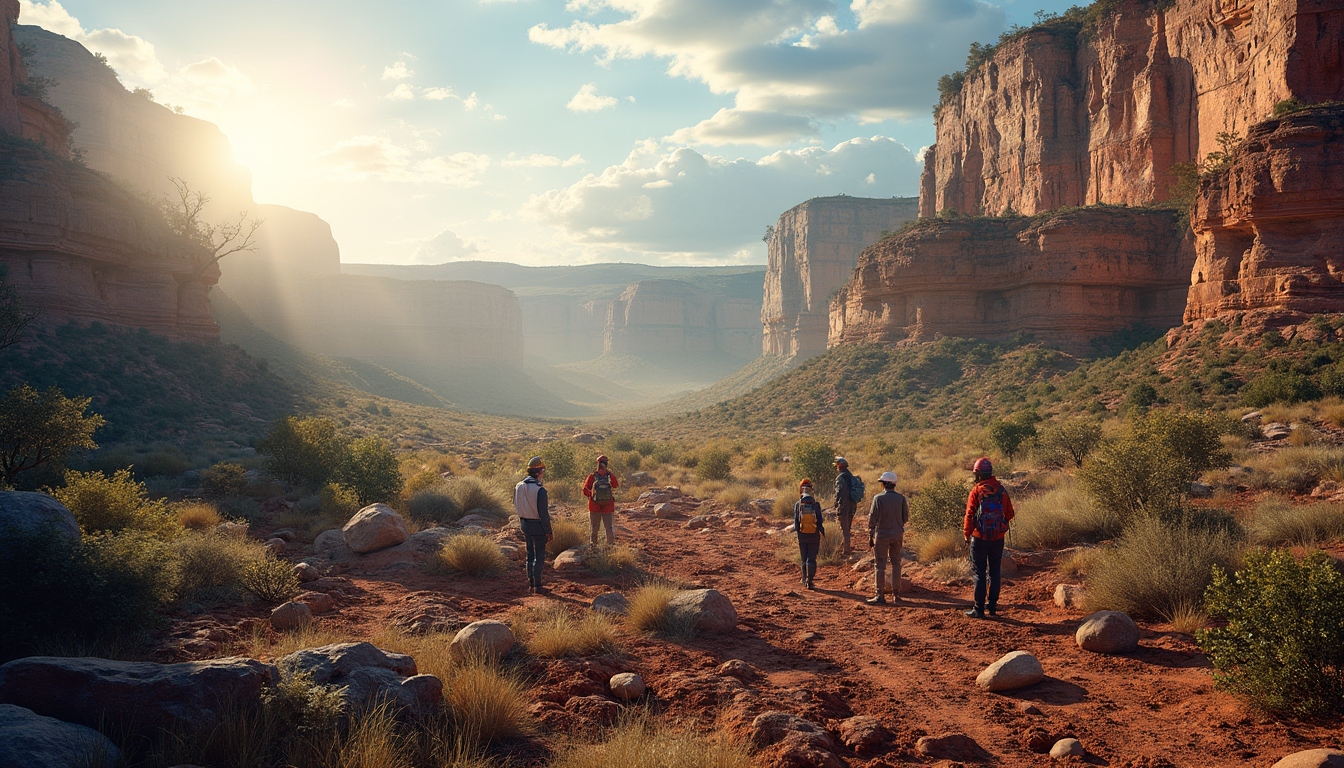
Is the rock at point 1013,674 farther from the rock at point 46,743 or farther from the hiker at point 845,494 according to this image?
the rock at point 46,743

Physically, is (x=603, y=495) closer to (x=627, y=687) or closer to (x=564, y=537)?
(x=564, y=537)

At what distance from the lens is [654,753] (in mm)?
4203

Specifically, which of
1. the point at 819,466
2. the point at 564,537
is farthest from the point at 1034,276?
the point at 564,537

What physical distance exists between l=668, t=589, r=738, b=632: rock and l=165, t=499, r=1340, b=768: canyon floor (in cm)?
16

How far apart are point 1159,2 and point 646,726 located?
49.1 m

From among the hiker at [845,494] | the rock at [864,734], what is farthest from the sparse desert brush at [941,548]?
the rock at [864,734]

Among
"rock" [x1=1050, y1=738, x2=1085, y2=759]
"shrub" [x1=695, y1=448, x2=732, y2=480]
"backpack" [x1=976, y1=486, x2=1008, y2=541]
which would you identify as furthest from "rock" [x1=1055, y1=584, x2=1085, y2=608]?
"shrub" [x1=695, y1=448, x2=732, y2=480]

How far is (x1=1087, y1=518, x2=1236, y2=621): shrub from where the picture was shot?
7273 mm

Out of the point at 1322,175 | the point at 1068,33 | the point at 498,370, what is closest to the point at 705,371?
the point at 498,370

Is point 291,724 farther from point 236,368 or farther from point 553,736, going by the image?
point 236,368

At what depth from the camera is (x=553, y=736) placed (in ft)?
17.0

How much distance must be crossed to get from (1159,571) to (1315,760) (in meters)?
3.87

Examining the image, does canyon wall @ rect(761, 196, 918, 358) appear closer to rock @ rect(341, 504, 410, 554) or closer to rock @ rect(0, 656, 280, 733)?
rock @ rect(341, 504, 410, 554)

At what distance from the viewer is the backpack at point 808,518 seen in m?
10.5
